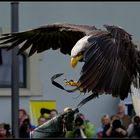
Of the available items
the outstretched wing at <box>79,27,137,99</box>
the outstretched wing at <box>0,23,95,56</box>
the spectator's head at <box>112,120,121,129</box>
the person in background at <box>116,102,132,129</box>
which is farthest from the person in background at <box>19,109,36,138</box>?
the outstretched wing at <box>79,27,137,99</box>

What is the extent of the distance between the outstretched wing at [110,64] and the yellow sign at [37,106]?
6.93 m

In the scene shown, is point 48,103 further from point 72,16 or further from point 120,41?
point 120,41

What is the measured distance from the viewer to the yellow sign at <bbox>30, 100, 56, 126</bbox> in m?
15.4

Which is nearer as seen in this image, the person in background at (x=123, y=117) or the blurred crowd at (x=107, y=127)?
the blurred crowd at (x=107, y=127)

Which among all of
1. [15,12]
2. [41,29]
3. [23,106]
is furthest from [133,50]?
[23,106]

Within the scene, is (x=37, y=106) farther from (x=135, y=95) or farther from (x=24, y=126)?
(x=135, y=95)

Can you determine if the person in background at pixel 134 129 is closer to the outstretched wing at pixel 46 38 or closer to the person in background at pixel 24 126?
the person in background at pixel 24 126

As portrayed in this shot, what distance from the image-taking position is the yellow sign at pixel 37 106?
15411 millimetres

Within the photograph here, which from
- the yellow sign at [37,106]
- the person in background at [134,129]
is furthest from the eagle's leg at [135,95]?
the yellow sign at [37,106]

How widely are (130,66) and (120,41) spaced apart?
0.26 metres

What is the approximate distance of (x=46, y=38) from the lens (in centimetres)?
955

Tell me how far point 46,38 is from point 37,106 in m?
6.42

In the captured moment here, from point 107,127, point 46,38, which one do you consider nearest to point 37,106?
point 107,127

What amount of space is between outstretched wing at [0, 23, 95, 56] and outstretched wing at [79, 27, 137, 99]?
29.8 inches
